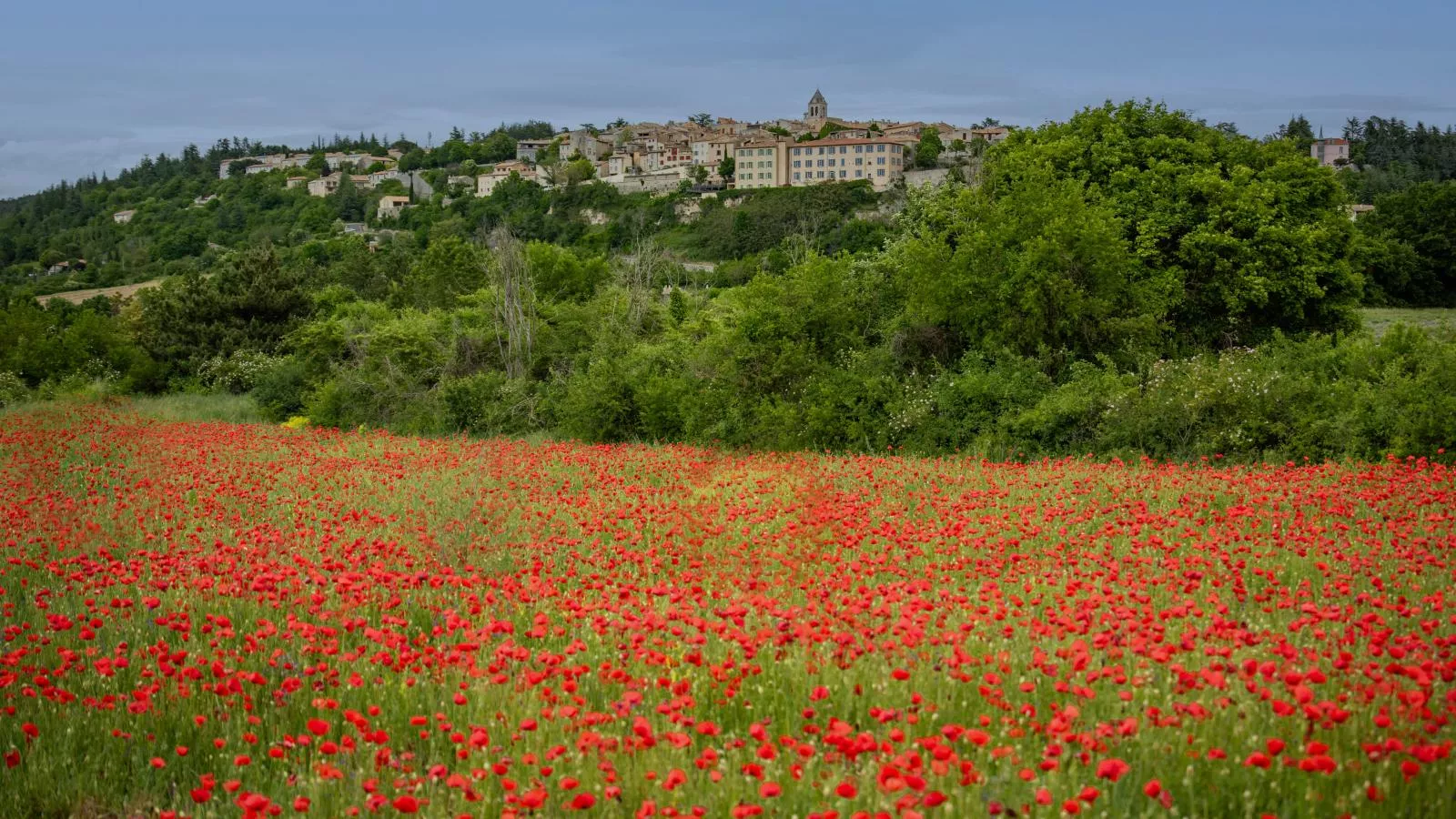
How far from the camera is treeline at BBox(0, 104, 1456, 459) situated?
62.2ft

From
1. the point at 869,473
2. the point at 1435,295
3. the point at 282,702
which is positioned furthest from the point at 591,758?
the point at 1435,295

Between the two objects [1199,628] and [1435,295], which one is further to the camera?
[1435,295]

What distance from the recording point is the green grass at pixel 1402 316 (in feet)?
108

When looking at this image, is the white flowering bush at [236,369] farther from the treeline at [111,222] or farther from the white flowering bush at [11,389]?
the treeline at [111,222]

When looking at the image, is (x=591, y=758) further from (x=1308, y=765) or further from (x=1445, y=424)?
(x=1445, y=424)

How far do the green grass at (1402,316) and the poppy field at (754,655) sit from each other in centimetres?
2470

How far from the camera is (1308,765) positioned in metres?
3.90

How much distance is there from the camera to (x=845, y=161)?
14700cm

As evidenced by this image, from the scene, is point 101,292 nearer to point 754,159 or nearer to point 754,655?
point 754,159

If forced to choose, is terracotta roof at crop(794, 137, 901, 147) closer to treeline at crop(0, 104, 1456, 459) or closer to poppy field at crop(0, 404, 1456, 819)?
treeline at crop(0, 104, 1456, 459)

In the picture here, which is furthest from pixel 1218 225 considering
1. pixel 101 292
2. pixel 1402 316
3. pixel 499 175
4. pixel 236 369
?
pixel 499 175

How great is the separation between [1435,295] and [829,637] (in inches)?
2097

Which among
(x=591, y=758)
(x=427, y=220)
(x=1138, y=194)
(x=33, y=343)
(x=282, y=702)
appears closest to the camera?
(x=591, y=758)

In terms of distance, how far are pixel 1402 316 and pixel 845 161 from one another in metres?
115
